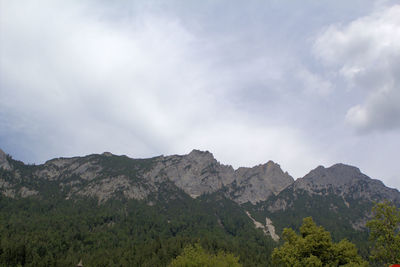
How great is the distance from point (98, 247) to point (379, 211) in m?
191

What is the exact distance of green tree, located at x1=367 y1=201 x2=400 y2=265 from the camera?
3566cm

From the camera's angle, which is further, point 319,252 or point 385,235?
point 319,252

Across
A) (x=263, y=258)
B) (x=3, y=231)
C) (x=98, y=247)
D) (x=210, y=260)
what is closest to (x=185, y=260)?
(x=210, y=260)

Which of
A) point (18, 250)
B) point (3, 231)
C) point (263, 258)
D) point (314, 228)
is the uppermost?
point (3, 231)

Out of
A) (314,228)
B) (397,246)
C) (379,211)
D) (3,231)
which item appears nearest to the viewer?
(397,246)

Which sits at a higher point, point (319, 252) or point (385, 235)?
point (385, 235)

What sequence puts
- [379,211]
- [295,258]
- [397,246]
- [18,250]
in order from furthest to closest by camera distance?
[18,250], [295,258], [379,211], [397,246]

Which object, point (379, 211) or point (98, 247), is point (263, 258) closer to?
point (98, 247)

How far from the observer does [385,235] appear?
120 ft

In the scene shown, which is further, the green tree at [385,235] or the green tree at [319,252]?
the green tree at [319,252]

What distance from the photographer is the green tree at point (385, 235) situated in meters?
35.7

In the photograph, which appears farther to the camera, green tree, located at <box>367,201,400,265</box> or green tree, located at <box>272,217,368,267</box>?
green tree, located at <box>272,217,368,267</box>

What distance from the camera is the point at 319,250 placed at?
1881 inches

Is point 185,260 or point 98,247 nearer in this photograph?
point 185,260
